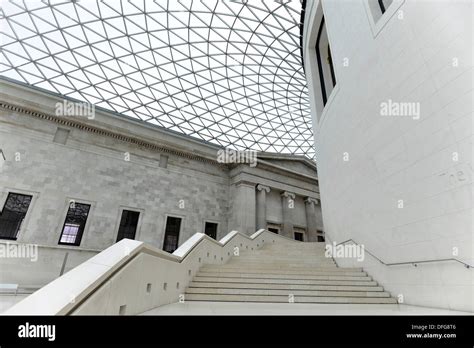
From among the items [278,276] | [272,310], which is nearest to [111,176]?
[278,276]

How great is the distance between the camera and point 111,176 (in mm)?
19875

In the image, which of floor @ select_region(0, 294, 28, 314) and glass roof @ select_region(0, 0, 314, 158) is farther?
glass roof @ select_region(0, 0, 314, 158)

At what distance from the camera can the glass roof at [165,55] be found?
62.9 feet

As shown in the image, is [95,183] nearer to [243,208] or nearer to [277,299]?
[243,208]

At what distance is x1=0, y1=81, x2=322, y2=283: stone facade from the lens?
1639 centimetres

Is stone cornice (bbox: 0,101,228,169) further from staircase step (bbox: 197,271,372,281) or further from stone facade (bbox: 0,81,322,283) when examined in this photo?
staircase step (bbox: 197,271,372,281)

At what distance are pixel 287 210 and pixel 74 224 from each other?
23895mm

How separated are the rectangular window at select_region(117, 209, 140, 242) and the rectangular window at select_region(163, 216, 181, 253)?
2936mm

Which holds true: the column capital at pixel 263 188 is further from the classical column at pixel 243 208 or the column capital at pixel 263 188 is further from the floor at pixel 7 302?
the floor at pixel 7 302

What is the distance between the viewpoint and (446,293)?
5.78 meters

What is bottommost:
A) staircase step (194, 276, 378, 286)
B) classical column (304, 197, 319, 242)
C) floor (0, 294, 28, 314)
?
floor (0, 294, 28, 314)

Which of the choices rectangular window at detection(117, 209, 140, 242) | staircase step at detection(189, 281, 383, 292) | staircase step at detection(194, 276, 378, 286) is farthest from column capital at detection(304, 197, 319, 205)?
staircase step at detection(189, 281, 383, 292)

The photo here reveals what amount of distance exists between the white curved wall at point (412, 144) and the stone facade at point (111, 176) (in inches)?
638

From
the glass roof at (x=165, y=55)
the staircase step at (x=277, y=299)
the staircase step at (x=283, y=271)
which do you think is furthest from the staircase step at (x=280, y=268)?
the glass roof at (x=165, y=55)
